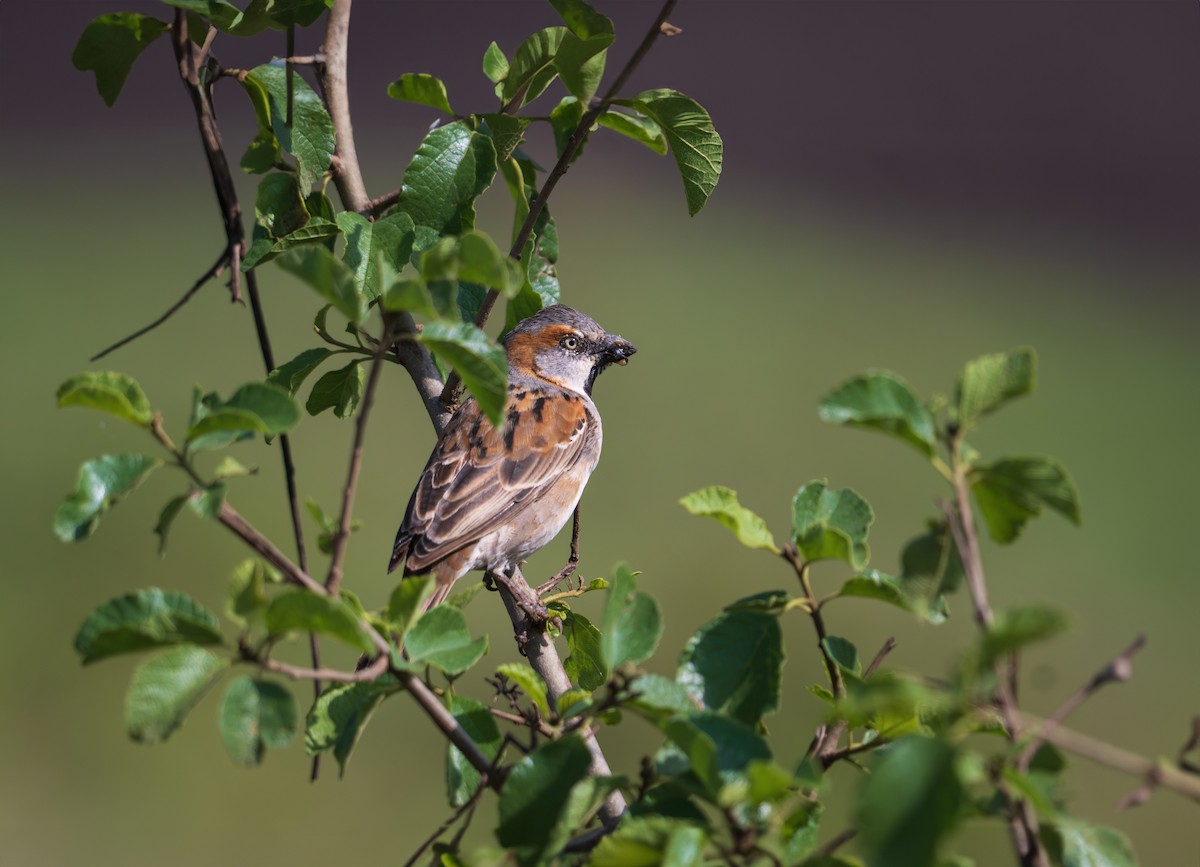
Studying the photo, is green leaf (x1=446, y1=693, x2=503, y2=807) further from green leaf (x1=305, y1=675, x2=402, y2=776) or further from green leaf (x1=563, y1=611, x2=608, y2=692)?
green leaf (x1=563, y1=611, x2=608, y2=692)

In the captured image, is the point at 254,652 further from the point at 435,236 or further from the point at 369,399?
the point at 435,236

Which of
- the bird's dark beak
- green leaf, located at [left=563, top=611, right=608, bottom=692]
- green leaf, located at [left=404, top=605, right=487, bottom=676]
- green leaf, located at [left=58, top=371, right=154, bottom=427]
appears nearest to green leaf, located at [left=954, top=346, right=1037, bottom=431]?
green leaf, located at [left=404, top=605, right=487, bottom=676]

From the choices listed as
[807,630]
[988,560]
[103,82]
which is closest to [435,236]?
[103,82]

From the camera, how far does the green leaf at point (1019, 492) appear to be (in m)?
1.00

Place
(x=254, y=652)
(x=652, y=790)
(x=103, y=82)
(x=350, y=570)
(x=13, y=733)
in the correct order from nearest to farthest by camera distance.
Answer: (x=254, y=652) < (x=652, y=790) < (x=103, y=82) < (x=13, y=733) < (x=350, y=570)

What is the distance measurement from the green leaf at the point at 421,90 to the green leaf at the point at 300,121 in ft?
0.43

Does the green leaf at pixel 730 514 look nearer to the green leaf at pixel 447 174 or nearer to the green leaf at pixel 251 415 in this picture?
the green leaf at pixel 251 415

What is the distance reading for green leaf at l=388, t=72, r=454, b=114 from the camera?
6.32ft

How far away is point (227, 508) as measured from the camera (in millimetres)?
1060

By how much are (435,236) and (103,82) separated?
641 millimetres

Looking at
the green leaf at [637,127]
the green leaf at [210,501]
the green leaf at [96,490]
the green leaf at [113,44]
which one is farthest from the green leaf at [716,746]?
the green leaf at [113,44]

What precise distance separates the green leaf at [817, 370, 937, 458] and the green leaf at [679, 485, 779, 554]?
0.73ft

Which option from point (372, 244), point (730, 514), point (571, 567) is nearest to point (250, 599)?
point (730, 514)

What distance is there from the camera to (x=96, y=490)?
1134mm
